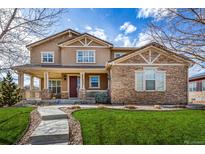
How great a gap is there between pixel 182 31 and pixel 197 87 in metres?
14.8

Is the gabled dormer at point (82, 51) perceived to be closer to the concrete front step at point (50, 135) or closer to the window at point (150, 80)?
the window at point (150, 80)

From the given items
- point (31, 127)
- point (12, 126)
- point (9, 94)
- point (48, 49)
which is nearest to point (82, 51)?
point (48, 49)

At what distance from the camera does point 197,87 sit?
2144cm

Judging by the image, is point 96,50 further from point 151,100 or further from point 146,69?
point 151,100

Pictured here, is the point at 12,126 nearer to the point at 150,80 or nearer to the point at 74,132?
the point at 74,132

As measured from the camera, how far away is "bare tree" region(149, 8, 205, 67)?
7.91 m

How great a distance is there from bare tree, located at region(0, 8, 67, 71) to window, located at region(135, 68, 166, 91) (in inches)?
260

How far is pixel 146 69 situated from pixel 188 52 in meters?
5.35

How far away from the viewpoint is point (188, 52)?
8.28 meters

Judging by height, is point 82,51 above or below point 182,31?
above

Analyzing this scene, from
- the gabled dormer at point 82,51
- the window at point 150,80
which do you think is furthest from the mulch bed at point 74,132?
the gabled dormer at point 82,51

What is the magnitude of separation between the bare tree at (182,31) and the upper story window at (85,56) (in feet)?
29.9
